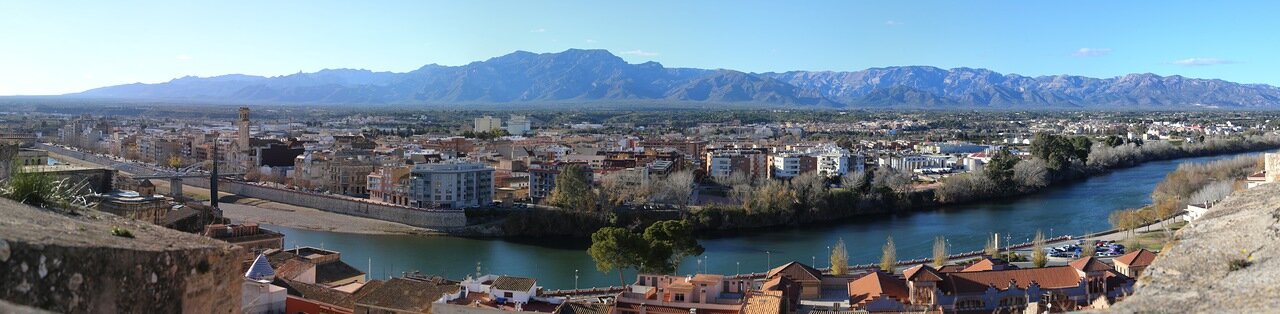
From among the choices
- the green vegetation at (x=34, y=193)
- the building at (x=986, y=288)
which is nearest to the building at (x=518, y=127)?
the building at (x=986, y=288)

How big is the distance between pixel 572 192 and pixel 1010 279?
1194 centimetres

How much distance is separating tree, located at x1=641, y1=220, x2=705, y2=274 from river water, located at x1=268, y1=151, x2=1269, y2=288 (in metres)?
0.94

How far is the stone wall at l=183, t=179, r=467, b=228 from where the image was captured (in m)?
21.3

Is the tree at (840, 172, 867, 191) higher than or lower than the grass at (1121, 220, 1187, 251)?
higher

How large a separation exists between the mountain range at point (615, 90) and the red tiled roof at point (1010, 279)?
13023cm

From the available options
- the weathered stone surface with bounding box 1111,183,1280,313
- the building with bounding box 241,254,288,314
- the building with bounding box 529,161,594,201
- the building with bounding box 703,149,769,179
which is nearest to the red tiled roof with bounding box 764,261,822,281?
the building with bounding box 241,254,288,314

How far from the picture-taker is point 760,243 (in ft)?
62.6

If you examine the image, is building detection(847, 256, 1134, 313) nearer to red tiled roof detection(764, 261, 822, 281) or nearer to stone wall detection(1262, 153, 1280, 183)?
red tiled roof detection(764, 261, 822, 281)

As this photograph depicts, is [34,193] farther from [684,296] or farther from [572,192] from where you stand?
[572,192]

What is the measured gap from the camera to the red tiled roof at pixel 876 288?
1010cm

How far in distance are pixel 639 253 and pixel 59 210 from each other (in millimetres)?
10236

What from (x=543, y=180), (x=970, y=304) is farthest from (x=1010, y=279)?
(x=543, y=180)

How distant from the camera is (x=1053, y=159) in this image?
101 feet

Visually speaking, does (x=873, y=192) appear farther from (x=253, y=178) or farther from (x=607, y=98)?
(x=607, y=98)
